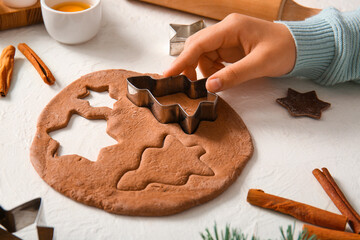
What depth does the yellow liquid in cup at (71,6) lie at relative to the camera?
4.25 feet

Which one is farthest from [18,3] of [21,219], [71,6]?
[21,219]

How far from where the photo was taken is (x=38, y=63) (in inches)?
48.4

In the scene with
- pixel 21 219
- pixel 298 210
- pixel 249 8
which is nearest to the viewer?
pixel 21 219

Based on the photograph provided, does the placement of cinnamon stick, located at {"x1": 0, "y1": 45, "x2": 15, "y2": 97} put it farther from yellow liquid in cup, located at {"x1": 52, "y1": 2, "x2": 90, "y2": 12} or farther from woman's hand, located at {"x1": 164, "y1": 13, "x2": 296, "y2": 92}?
woman's hand, located at {"x1": 164, "y1": 13, "x2": 296, "y2": 92}

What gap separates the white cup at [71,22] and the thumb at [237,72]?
1.43 ft

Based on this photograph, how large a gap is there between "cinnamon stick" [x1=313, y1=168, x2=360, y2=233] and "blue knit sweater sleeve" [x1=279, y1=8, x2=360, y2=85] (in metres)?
0.34

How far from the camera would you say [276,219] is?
0.91 m

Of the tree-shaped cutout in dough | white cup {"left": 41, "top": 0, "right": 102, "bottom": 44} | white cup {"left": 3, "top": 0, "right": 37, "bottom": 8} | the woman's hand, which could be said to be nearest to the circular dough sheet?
the tree-shaped cutout in dough

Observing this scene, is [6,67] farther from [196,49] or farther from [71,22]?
[196,49]

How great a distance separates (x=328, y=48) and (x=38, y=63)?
0.82m

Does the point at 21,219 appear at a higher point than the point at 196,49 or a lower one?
lower

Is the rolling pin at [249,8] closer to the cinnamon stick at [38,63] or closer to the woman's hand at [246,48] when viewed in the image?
the woman's hand at [246,48]

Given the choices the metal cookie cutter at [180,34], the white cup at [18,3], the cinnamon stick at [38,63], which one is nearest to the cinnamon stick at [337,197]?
the metal cookie cutter at [180,34]

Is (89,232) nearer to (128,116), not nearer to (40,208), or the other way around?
(40,208)
